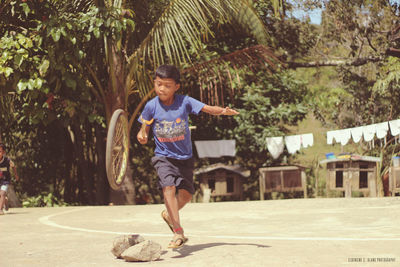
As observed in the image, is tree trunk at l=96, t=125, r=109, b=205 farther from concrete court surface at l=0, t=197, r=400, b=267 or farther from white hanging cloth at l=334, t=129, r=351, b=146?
white hanging cloth at l=334, t=129, r=351, b=146

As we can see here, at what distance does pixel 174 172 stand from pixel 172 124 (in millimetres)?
465

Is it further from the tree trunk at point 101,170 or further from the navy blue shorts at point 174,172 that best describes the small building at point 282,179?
the navy blue shorts at point 174,172

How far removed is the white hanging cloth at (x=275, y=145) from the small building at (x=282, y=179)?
540mm

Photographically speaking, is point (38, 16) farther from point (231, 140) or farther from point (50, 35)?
point (231, 140)

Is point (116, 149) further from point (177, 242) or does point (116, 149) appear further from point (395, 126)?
point (395, 126)

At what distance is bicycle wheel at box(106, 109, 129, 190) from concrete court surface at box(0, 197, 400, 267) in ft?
2.23

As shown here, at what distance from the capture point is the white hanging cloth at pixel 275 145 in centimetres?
1490

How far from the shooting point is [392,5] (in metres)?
15.4

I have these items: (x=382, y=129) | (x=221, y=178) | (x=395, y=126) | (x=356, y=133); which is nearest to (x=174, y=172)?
(x=221, y=178)

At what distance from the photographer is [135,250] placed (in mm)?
4988

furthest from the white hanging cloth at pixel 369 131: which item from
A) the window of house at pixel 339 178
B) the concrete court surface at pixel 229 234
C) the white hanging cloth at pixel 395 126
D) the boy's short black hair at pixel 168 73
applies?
the boy's short black hair at pixel 168 73

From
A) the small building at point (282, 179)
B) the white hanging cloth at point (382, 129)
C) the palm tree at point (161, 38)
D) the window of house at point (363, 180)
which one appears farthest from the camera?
the small building at point (282, 179)

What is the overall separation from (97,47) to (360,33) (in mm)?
7624

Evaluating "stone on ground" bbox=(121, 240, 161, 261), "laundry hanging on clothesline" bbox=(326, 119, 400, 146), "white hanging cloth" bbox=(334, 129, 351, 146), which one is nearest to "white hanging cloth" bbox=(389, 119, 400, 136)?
"laundry hanging on clothesline" bbox=(326, 119, 400, 146)
